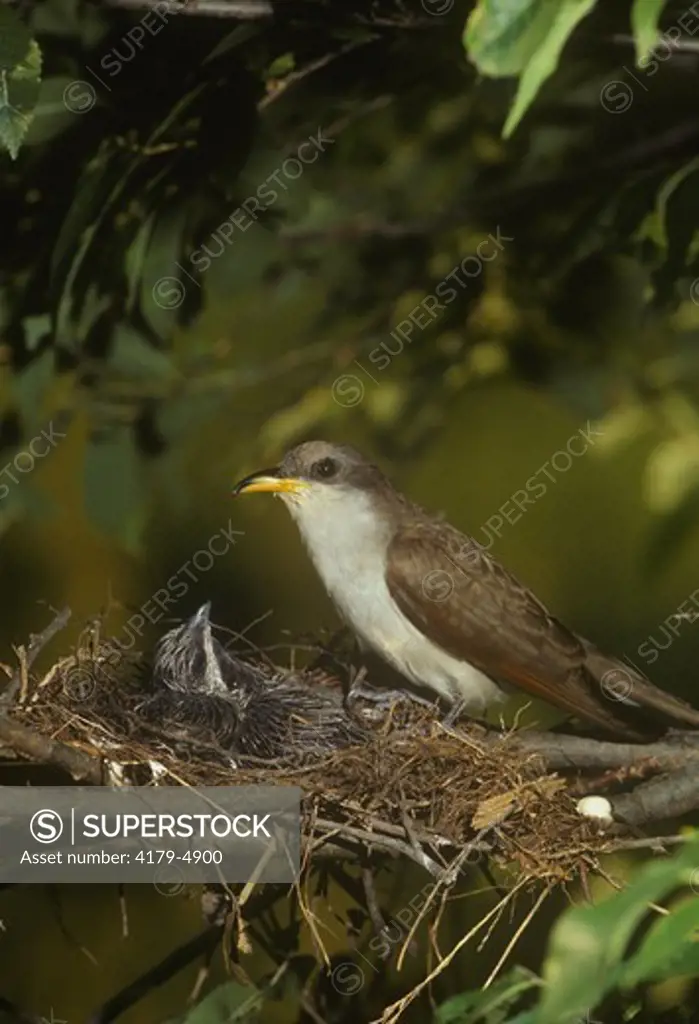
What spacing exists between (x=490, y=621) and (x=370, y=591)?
17cm

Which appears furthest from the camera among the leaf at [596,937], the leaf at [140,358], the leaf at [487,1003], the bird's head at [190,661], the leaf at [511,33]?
the leaf at [140,358]

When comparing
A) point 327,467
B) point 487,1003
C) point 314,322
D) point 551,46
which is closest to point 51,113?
point 314,322

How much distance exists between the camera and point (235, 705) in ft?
5.96

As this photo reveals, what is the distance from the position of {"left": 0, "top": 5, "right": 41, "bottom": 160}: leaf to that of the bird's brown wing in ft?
2.36

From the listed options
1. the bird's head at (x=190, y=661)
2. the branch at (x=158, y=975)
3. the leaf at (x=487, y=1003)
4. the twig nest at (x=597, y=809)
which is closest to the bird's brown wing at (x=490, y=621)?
the twig nest at (x=597, y=809)

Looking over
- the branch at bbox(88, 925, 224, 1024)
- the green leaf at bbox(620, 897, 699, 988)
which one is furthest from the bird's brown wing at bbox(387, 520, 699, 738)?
the green leaf at bbox(620, 897, 699, 988)

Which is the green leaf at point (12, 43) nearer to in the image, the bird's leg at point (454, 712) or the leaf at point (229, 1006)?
the bird's leg at point (454, 712)

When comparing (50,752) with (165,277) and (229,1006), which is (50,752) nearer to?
(229,1006)

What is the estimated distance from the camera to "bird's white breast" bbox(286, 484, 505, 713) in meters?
1.88

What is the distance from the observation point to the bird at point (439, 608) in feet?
6.06

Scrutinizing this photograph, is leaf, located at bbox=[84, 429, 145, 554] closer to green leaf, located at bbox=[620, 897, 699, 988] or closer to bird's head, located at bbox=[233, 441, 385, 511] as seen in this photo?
bird's head, located at bbox=[233, 441, 385, 511]

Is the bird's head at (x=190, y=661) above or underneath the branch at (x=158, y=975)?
above

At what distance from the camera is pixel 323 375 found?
1.88m

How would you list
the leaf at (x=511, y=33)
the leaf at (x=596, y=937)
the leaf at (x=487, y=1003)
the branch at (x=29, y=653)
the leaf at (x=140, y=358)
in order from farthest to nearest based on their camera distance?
1. the leaf at (x=140, y=358)
2. the branch at (x=29, y=653)
3. the leaf at (x=487, y=1003)
4. the leaf at (x=511, y=33)
5. the leaf at (x=596, y=937)
